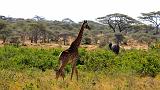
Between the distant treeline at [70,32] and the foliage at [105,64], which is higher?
the foliage at [105,64]

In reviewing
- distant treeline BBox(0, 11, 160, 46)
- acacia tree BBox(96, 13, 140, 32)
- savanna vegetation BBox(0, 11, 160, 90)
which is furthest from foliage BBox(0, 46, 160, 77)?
acacia tree BBox(96, 13, 140, 32)

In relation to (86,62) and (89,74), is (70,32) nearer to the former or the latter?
(86,62)

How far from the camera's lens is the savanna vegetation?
29.0ft

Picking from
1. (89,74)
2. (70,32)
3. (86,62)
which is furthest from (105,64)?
(70,32)

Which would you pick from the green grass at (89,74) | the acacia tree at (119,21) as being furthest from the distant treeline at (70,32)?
the green grass at (89,74)

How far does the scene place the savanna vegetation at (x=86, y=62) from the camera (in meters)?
8.84

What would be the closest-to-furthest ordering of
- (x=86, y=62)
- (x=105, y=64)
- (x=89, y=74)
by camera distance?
(x=89, y=74)
(x=105, y=64)
(x=86, y=62)

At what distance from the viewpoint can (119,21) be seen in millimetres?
54125

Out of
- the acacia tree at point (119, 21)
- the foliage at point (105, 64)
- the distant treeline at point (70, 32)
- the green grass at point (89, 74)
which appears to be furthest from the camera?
the acacia tree at point (119, 21)

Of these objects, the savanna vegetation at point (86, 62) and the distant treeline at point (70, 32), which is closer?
the savanna vegetation at point (86, 62)

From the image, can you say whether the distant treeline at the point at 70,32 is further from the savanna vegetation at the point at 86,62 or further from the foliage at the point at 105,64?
the foliage at the point at 105,64

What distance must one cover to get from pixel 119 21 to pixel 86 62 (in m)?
38.1

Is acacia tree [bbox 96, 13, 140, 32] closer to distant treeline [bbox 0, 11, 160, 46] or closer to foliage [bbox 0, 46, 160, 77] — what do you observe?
distant treeline [bbox 0, 11, 160, 46]

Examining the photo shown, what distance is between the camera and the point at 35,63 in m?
16.2
